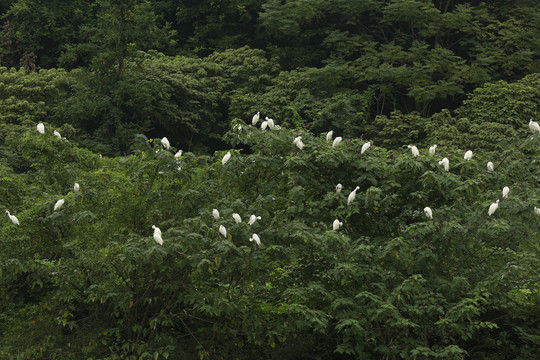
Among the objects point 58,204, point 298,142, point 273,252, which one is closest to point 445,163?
point 298,142

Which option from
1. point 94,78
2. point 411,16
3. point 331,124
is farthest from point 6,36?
point 411,16

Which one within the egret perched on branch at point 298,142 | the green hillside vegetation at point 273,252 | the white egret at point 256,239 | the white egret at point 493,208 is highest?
the white egret at point 493,208

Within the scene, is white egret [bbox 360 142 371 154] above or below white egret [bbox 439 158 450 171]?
below

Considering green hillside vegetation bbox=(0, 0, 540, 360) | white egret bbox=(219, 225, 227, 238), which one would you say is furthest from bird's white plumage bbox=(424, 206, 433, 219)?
white egret bbox=(219, 225, 227, 238)

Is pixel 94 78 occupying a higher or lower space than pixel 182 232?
lower

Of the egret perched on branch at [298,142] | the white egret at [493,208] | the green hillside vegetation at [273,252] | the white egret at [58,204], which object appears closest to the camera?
the white egret at [493,208]

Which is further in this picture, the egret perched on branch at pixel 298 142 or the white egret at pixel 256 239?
the egret perched on branch at pixel 298 142

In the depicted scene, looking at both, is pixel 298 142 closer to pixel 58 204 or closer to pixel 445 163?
pixel 445 163

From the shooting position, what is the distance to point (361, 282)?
4.40 meters

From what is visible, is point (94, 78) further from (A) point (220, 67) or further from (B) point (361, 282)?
(B) point (361, 282)

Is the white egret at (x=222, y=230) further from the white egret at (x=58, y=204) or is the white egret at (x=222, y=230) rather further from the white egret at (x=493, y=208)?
the white egret at (x=493, y=208)

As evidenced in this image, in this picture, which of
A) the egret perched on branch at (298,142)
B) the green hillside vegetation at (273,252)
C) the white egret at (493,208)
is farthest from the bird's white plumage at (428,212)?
the egret perched on branch at (298,142)

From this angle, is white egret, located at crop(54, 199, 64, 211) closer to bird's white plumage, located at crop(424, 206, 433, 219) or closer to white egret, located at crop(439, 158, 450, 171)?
bird's white plumage, located at crop(424, 206, 433, 219)

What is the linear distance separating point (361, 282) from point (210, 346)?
1.32 metres
